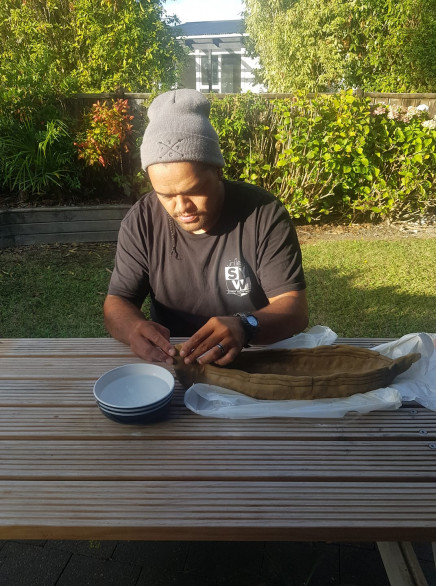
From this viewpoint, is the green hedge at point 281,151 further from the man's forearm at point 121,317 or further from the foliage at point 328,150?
the man's forearm at point 121,317

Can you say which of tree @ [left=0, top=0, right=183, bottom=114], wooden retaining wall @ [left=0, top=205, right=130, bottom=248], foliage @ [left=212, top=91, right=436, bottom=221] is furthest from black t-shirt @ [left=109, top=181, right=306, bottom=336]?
tree @ [left=0, top=0, right=183, bottom=114]

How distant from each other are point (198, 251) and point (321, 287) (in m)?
2.76

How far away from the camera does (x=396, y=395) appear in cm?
133

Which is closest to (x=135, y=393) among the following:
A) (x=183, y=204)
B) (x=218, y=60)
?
(x=183, y=204)

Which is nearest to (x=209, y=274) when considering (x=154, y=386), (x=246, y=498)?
(x=154, y=386)

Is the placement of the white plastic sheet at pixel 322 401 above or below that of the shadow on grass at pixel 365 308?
above

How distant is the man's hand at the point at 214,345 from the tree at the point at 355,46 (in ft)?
36.0

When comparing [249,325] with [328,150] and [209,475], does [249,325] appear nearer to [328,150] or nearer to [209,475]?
[209,475]

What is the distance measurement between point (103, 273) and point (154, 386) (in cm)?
373

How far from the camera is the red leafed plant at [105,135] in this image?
223 inches

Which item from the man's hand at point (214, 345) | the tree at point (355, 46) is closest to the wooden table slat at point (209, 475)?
the man's hand at point (214, 345)

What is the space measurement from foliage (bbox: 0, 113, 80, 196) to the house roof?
20041 mm

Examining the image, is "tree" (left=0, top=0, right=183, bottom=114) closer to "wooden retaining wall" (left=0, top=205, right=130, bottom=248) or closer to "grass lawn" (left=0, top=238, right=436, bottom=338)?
"wooden retaining wall" (left=0, top=205, right=130, bottom=248)

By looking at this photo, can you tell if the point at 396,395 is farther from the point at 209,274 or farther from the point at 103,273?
the point at 103,273
